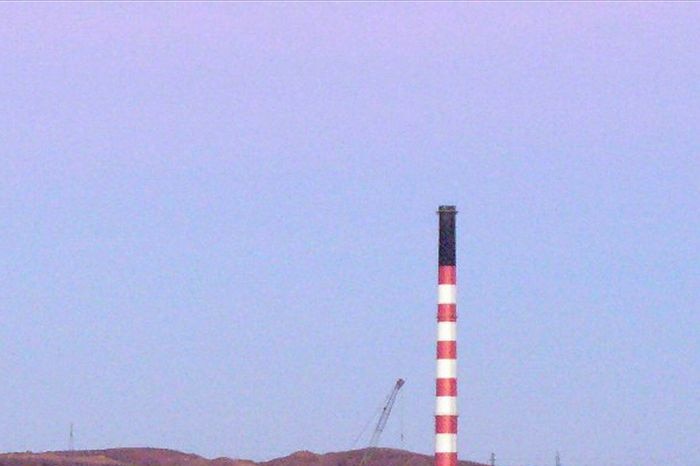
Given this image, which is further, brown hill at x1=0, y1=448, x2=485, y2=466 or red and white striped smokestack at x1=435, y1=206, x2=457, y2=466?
brown hill at x1=0, y1=448, x2=485, y2=466

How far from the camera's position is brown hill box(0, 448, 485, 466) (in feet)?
234

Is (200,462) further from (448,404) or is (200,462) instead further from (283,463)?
(448,404)

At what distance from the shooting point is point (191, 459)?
7294 cm

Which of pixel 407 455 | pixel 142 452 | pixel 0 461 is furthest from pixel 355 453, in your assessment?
pixel 0 461

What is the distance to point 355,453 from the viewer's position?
7306 centimetres

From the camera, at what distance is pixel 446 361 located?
42.1 meters

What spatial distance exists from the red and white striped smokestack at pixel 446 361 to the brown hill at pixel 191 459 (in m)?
28.2

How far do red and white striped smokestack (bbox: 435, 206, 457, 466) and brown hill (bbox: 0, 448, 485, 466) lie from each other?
92.6 feet

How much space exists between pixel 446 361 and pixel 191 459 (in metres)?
32.3

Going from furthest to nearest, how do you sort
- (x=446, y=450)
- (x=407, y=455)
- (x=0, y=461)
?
(x=407, y=455) < (x=0, y=461) < (x=446, y=450)

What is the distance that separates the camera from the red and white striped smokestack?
41.9 m

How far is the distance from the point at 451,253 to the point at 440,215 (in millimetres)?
867

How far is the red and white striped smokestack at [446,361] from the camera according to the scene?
41.9m

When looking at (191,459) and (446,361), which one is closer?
(446,361)
